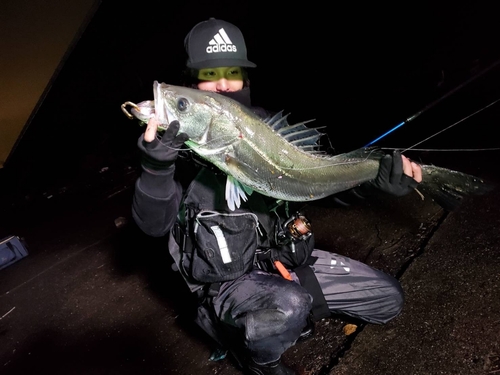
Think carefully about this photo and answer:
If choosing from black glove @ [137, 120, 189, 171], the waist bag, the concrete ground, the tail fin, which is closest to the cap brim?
black glove @ [137, 120, 189, 171]

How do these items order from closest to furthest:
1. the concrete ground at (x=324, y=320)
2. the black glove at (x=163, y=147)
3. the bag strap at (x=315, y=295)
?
the black glove at (x=163, y=147) < the concrete ground at (x=324, y=320) < the bag strap at (x=315, y=295)

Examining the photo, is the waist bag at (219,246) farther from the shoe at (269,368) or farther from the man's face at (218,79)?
the man's face at (218,79)

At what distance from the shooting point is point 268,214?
2.42 meters

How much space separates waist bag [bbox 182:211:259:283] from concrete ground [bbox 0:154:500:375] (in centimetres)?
99

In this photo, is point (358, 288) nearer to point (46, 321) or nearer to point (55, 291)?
point (46, 321)

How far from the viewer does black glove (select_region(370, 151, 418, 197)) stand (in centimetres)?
221

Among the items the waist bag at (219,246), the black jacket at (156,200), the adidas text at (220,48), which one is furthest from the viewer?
the adidas text at (220,48)

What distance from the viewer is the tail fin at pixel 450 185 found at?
2.26 meters

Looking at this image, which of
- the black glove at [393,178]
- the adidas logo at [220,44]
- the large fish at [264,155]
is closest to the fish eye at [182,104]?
the large fish at [264,155]

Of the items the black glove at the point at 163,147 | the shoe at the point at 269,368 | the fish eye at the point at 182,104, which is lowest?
the shoe at the point at 269,368

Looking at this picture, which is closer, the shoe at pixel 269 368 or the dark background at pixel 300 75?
the shoe at pixel 269 368

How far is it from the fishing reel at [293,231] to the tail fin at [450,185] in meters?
0.94

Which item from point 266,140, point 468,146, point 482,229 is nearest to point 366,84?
point 468,146

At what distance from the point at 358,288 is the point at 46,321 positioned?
3.45 metres
